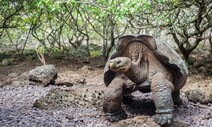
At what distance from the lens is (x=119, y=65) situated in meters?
2.75

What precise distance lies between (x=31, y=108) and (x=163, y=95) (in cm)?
124

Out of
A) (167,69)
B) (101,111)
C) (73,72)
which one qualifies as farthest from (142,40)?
(73,72)

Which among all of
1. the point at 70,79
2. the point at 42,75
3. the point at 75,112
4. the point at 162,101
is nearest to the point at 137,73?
the point at 162,101

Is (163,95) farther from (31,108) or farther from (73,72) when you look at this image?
(73,72)

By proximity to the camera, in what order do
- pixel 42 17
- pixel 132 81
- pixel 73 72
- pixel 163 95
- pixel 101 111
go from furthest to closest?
1. pixel 42 17
2. pixel 73 72
3. pixel 101 111
4. pixel 132 81
5. pixel 163 95

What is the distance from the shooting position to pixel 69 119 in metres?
2.87

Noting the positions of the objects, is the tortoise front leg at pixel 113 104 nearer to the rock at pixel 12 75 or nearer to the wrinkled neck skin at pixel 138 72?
the wrinkled neck skin at pixel 138 72

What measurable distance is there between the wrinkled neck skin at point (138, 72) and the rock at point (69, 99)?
0.58 metres

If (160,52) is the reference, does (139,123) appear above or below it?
below

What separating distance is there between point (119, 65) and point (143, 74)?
31cm

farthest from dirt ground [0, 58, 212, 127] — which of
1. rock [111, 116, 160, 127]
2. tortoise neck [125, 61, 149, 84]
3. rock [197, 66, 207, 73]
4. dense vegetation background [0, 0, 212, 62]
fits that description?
dense vegetation background [0, 0, 212, 62]

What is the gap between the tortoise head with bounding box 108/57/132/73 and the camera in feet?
8.96

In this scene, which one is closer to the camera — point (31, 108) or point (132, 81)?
point (132, 81)

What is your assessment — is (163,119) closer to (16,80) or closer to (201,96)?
(201,96)
